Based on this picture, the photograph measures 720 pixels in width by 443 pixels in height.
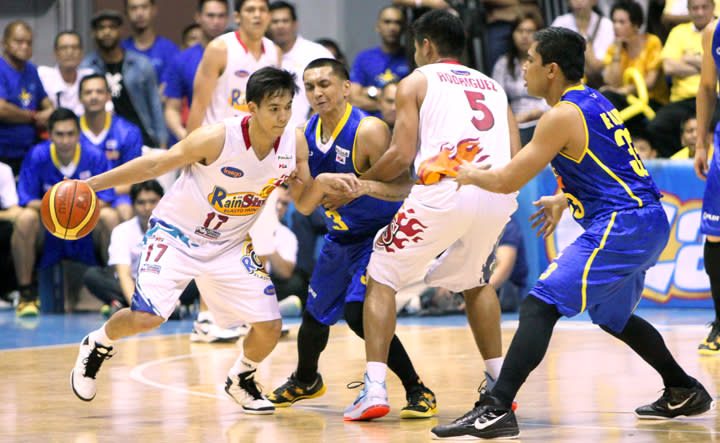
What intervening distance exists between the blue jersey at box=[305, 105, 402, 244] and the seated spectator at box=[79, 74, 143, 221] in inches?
235

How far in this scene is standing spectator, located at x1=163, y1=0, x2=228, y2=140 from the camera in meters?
11.6

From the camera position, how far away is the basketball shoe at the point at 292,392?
6.41m

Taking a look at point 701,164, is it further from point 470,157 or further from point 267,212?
point 267,212

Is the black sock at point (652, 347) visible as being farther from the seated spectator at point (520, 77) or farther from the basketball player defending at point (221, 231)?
the seated spectator at point (520, 77)

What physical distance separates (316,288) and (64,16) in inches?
428

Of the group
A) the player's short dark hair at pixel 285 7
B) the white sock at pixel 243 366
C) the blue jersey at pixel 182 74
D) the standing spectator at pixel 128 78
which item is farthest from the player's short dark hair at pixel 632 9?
the white sock at pixel 243 366

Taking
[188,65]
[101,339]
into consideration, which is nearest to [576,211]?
[101,339]

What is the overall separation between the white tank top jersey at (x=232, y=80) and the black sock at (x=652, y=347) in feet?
14.1

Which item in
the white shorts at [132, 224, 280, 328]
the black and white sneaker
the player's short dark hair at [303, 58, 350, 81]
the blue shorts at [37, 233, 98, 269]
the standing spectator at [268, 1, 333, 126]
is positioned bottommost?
the blue shorts at [37, 233, 98, 269]

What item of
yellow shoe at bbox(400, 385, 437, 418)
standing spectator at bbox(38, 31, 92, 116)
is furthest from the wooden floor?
standing spectator at bbox(38, 31, 92, 116)

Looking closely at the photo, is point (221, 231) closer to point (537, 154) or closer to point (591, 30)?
point (537, 154)

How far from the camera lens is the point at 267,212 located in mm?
9812

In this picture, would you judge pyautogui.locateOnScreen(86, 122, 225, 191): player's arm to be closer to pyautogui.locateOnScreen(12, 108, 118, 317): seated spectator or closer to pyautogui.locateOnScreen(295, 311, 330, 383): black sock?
pyautogui.locateOnScreen(295, 311, 330, 383): black sock

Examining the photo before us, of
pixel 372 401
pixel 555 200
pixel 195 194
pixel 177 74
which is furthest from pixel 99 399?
pixel 177 74
